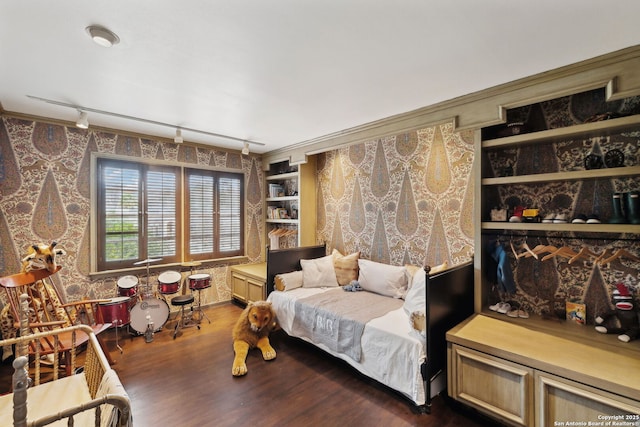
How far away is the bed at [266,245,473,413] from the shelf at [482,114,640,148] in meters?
1.06

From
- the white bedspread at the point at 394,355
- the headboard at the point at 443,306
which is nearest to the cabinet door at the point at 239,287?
the white bedspread at the point at 394,355

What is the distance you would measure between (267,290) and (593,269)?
10.3 ft

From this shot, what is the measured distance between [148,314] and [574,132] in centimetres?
439

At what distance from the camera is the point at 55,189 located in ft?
10.5

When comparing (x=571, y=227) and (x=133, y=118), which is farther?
(x=133, y=118)

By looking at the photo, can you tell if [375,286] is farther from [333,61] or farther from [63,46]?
[63,46]

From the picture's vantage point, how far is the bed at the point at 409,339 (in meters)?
2.06

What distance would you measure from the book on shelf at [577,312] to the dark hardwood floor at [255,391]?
1047 mm

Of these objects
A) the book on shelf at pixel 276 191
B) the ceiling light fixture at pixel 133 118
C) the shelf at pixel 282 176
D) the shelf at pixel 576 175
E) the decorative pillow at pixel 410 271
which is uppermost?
the ceiling light fixture at pixel 133 118

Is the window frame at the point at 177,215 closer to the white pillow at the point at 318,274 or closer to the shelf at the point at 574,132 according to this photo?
the white pillow at the point at 318,274

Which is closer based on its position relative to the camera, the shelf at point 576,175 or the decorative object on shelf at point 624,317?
the shelf at point 576,175

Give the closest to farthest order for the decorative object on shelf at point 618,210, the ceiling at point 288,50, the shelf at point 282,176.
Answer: the ceiling at point 288,50
the decorative object on shelf at point 618,210
the shelf at point 282,176

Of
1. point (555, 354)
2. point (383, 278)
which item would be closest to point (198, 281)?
point (383, 278)

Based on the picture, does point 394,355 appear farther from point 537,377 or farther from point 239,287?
point 239,287
